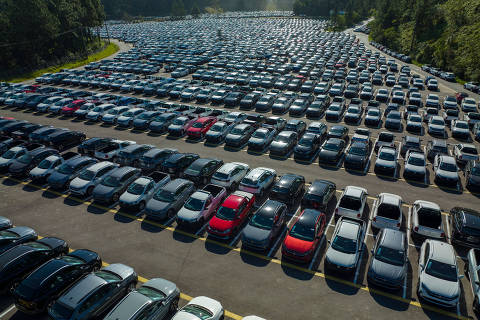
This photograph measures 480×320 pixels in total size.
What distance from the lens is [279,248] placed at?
15.0 meters

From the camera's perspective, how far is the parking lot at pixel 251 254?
38.2ft

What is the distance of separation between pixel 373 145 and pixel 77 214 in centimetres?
2419

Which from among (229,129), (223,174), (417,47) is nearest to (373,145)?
(229,129)

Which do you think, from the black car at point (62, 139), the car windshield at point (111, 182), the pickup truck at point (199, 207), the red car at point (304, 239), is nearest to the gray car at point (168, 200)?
the pickup truck at point (199, 207)

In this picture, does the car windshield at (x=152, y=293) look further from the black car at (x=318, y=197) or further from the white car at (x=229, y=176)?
the black car at (x=318, y=197)

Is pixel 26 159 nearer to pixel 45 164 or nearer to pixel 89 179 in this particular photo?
pixel 45 164

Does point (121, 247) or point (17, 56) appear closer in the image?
point (121, 247)

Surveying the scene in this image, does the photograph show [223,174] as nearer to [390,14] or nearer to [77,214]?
[77,214]

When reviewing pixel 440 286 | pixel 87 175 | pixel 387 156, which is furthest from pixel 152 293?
pixel 387 156

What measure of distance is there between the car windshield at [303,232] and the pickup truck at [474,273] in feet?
21.0

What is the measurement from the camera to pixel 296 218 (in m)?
17.3

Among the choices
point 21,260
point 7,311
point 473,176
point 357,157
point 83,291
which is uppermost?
point 83,291

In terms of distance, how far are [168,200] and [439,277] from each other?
13.5m

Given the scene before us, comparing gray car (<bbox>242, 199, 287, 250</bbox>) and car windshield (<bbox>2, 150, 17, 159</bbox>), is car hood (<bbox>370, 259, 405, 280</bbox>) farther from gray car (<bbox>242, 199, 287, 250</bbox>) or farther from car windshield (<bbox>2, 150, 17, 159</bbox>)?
car windshield (<bbox>2, 150, 17, 159</bbox>)
